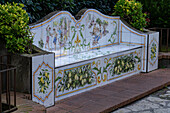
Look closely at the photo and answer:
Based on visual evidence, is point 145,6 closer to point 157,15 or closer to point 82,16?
point 157,15

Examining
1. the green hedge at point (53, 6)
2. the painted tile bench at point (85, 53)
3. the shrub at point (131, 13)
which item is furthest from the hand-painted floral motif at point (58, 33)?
the shrub at point (131, 13)

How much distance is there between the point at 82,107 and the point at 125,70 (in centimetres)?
221

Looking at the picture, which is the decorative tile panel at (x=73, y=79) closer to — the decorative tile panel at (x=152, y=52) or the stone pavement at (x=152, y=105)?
the stone pavement at (x=152, y=105)

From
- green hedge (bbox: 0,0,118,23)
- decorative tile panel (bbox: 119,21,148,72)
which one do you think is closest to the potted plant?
green hedge (bbox: 0,0,118,23)

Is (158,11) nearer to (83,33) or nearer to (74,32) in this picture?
(83,33)

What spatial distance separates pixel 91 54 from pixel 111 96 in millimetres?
1176

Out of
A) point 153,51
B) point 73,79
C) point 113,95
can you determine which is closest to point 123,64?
point 153,51

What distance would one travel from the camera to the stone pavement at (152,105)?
208 inches

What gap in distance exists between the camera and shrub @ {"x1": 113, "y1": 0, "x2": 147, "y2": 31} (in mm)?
7875

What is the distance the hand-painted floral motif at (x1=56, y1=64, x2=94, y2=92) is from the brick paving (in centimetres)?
18

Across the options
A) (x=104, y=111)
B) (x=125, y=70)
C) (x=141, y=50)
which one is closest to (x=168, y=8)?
(x=141, y=50)

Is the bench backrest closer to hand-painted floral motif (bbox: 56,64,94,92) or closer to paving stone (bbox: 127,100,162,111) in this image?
hand-painted floral motif (bbox: 56,64,94,92)

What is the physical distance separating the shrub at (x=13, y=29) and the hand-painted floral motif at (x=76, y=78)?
954 mm

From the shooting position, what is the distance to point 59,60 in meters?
5.86
